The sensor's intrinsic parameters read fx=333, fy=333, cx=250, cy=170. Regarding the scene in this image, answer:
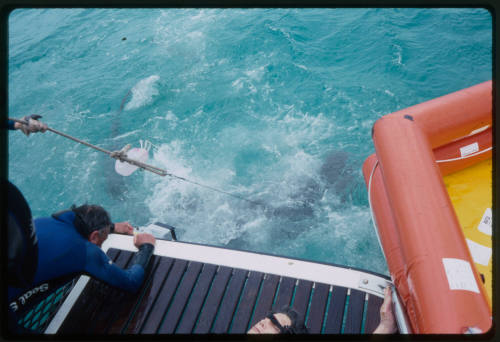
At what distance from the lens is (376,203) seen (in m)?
3.53

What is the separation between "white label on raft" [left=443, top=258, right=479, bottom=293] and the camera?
7.11 feet

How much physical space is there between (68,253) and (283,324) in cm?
157

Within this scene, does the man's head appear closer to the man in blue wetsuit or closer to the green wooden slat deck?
the man in blue wetsuit

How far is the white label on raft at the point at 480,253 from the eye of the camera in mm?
3104

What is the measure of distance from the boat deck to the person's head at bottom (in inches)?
14.4

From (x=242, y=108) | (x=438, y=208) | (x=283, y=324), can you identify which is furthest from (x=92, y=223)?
(x=242, y=108)

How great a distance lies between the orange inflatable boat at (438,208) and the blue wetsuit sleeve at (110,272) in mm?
2167

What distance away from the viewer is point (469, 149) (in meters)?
3.68

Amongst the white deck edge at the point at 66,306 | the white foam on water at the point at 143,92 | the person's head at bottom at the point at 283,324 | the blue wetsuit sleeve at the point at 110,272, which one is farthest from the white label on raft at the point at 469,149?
the white foam on water at the point at 143,92

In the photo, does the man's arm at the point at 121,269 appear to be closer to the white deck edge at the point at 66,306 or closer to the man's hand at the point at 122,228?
the man's hand at the point at 122,228

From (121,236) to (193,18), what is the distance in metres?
8.77

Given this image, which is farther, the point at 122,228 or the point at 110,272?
the point at 122,228

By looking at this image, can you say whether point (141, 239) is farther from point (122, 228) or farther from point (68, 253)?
point (68, 253)

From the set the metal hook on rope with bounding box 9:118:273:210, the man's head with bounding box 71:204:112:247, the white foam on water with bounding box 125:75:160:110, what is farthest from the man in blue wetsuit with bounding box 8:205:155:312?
the white foam on water with bounding box 125:75:160:110
